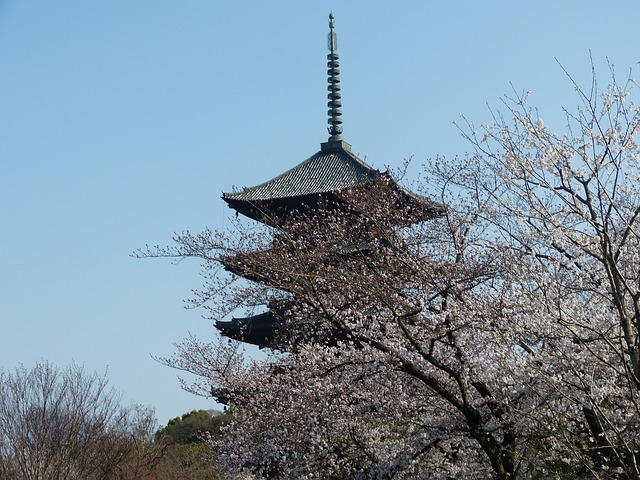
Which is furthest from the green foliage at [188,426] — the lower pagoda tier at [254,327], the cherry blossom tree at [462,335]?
the cherry blossom tree at [462,335]

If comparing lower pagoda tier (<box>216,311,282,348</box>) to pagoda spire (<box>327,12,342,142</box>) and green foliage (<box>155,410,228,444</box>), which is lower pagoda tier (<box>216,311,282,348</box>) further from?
green foliage (<box>155,410,228,444</box>)

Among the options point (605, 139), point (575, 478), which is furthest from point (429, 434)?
point (605, 139)

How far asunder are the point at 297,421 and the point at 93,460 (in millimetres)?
12432

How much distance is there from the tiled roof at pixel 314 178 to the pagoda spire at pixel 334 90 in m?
1.06

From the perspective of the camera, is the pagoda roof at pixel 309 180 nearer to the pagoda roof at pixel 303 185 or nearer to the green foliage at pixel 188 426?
the pagoda roof at pixel 303 185

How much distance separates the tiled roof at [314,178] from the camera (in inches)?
958

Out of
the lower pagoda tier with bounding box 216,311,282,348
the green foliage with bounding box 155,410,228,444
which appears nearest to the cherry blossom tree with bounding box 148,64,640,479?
the lower pagoda tier with bounding box 216,311,282,348

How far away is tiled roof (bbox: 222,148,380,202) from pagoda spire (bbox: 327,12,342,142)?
3.47ft

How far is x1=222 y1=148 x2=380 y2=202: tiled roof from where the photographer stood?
2434 cm

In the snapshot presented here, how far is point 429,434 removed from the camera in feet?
36.5

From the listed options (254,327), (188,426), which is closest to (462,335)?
(254,327)

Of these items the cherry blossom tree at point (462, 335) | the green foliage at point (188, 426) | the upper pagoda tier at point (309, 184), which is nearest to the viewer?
the cherry blossom tree at point (462, 335)

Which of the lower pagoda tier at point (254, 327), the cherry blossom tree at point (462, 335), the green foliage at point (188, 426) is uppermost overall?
the green foliage at point (188, 426)

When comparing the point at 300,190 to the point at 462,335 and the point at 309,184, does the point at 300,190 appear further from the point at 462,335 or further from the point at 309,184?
the point at 462,335
